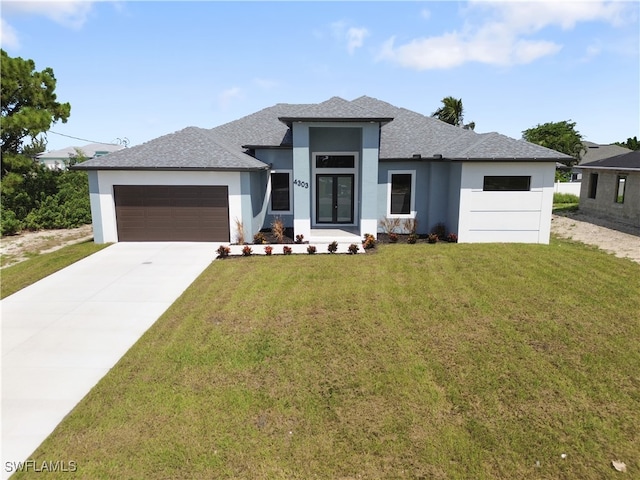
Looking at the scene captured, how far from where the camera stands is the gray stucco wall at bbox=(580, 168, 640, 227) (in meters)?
21.0

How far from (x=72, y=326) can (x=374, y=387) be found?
22.5 feet

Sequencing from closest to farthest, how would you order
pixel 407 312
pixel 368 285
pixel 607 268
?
pixel 407 312
pixel 368 285
pixel 607 268

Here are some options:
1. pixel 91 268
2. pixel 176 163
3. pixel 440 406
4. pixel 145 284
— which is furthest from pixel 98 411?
pixel 176 163

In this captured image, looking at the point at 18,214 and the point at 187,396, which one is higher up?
the point at 18,214

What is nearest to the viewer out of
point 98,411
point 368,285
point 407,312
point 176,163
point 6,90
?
point 98,411

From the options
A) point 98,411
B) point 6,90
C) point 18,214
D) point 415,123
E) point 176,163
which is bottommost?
point 98,411

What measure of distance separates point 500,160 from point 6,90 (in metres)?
23.8

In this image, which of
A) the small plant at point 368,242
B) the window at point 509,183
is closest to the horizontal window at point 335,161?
the small plant at point 368,242

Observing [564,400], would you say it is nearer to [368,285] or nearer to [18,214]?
[368,285]

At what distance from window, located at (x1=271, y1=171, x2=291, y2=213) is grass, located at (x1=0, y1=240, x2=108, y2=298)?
7391 millimetres

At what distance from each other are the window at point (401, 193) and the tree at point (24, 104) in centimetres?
1791

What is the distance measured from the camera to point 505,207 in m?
16.4

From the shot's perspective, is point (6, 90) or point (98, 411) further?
point (6, 90)

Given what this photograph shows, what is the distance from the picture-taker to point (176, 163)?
1596cm
